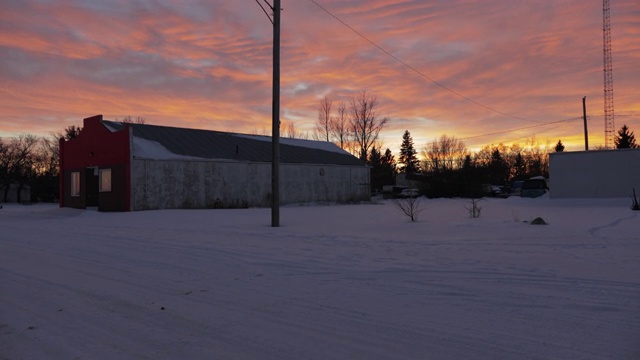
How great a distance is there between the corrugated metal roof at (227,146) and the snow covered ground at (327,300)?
766 inches

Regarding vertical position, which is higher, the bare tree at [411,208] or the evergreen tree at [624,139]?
the evergreen tree at [624,139]

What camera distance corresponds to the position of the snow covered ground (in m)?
4.32

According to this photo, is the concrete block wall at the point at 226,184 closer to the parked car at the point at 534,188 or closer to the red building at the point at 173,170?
the red building at the point at 173,170

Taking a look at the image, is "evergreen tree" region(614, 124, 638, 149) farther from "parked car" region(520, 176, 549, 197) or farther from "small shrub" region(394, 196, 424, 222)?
"small shrub" region(394, 196, 424, 222)

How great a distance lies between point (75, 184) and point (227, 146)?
1062 cm

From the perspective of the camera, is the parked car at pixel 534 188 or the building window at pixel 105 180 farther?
the parked car at pixel 534 188

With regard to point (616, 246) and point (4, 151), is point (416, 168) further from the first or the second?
point (616, 246)

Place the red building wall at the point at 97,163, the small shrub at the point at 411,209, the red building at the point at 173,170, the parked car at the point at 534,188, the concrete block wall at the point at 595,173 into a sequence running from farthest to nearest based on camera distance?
the parked car at the point at 534,188 → the concrete block wall at the point at 595,173 → the red building at the point at 173,170 → the red building wall at the point at 97,163 → the small shrub at the point at 411,209

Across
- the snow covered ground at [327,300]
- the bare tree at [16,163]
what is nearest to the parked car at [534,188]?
the snow covered ground at [327,300]

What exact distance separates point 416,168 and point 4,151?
7524 centimetres

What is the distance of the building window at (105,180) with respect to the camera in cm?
2834

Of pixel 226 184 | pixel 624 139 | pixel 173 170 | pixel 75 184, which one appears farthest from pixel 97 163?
pixel 624 139

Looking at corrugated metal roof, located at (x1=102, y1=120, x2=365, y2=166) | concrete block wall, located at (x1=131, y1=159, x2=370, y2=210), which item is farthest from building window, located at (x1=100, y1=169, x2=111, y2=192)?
corrugated metal roof, located at (x1=102, y1=120, x2=365, y2=166)

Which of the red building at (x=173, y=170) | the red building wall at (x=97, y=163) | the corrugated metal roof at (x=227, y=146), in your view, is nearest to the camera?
the red building wall at (x=97, y=163)
